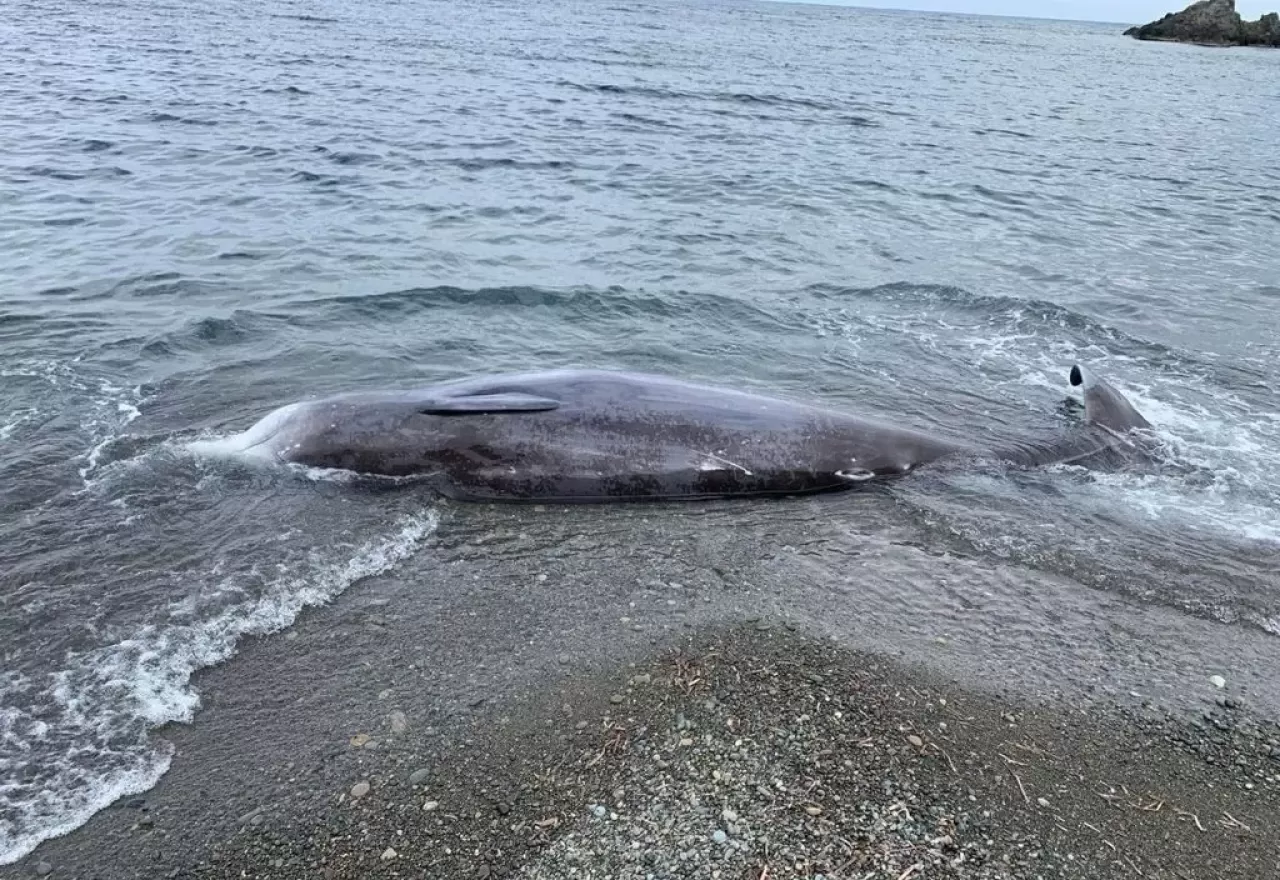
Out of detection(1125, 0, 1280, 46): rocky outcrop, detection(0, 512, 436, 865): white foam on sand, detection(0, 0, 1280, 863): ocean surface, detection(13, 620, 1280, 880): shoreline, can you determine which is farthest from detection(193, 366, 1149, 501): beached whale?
detection(1125, 0, 1280, 46): rocky outcrop

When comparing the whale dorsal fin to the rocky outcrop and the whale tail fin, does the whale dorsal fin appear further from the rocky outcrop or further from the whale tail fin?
the rocky outcrop

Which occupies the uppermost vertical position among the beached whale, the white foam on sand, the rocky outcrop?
the rocky outcrop

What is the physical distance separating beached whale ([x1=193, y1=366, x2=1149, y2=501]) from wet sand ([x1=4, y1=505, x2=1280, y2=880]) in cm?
122

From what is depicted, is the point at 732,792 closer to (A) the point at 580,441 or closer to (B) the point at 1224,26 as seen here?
(A) the point at 580,441

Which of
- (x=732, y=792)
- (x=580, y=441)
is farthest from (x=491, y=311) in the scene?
→ (x=732, y=792)

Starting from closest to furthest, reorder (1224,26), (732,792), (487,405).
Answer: (732,792) → (487,405) → (1224,26)

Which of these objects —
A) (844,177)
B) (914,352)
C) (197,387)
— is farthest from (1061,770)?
(844,177)

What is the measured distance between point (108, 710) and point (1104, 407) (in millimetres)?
8697

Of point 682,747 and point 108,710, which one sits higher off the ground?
point 682,747

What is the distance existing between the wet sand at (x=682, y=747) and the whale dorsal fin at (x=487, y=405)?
162 centimetres

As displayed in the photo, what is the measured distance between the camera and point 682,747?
4.61 meters

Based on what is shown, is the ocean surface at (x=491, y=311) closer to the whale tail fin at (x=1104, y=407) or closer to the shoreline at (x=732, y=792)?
the whale tail fin at (x=1104, y=407)

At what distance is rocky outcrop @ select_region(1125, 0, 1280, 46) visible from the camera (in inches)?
4262

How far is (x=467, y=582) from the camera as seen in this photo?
6168mm
